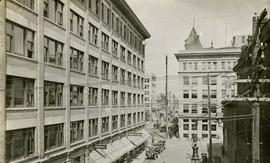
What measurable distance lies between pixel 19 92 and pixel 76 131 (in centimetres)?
968

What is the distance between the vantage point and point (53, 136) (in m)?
22.8

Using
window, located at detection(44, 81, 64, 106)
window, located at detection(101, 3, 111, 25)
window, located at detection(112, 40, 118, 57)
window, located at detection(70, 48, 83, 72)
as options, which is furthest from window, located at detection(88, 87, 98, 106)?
window, located at detection(112, 40, 118, 57)

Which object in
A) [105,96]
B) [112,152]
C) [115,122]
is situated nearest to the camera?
[112,152]

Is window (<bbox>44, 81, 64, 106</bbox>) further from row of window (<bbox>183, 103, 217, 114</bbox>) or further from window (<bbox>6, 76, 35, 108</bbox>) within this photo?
row of window (<bbox>183, 103, 217, 114</bbox>)

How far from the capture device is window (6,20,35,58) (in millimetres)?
17638

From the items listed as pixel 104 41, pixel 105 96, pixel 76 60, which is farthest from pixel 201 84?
pixel 76 60

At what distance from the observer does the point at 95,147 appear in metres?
31.5

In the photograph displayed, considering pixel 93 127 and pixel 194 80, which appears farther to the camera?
pixel 194 80

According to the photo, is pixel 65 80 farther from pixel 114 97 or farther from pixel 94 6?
pixel 114 97

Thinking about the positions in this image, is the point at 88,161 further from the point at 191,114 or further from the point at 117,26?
the point at 191,114

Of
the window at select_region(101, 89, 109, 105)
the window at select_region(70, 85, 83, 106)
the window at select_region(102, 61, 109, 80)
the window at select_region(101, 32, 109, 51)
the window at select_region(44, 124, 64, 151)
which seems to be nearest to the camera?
the window at select_region(44, 124, 64, 151)

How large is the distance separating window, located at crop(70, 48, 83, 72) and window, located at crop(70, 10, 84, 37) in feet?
5.06

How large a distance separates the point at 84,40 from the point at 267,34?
15661 millimetres

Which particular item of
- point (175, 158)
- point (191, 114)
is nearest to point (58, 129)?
point (175, 158)
